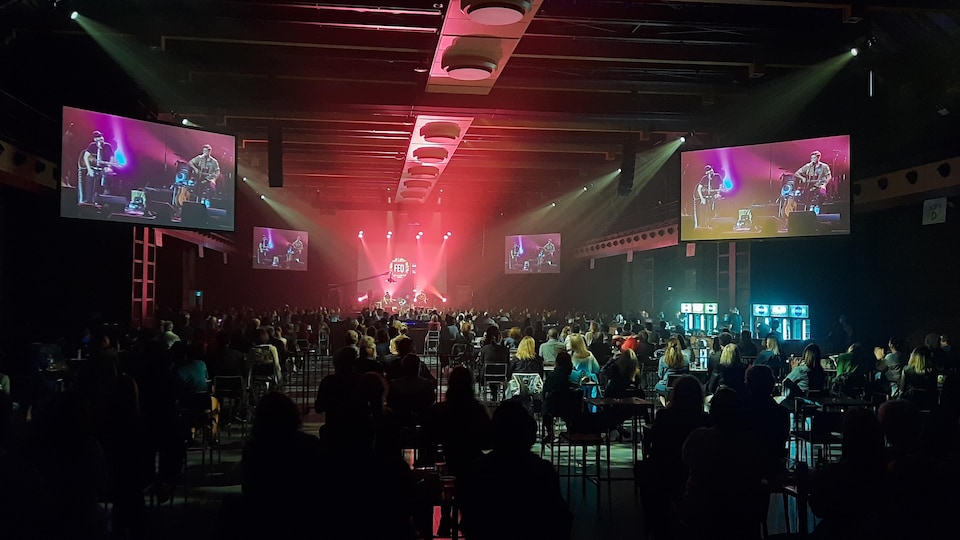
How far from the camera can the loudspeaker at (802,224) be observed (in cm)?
962

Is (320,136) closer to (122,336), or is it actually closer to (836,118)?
(122,336)

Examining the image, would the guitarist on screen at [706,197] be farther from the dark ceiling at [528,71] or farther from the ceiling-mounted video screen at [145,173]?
the ceiling-mounted video screen at [145,173]

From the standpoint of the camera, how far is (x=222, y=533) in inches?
112

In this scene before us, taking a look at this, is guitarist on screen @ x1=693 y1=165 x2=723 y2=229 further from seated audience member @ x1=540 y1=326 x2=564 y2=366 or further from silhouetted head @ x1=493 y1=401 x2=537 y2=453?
silhouetted head @ x1=493 y1=401 x2=537 y2=453

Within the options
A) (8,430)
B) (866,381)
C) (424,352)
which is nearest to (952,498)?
(8,430)

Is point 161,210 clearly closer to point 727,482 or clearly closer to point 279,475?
point 279,475

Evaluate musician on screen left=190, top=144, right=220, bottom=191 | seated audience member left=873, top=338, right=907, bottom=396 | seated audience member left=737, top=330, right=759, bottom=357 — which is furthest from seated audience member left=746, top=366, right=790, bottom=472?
musician on screen left=190, top=144, right=220, bottom=191

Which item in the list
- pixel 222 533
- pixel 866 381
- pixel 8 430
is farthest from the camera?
pixel 866 381

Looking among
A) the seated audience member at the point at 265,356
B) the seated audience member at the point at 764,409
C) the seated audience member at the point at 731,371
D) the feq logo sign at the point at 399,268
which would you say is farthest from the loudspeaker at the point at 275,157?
the feq logo sign at the point at 399,268

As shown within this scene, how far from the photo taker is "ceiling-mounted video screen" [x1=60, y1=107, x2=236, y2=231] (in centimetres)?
812

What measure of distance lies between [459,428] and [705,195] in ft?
23.3

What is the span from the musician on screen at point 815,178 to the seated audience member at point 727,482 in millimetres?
6867

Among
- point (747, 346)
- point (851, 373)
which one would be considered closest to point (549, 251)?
point (747, 346)

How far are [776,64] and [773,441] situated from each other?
5884 millimetres
